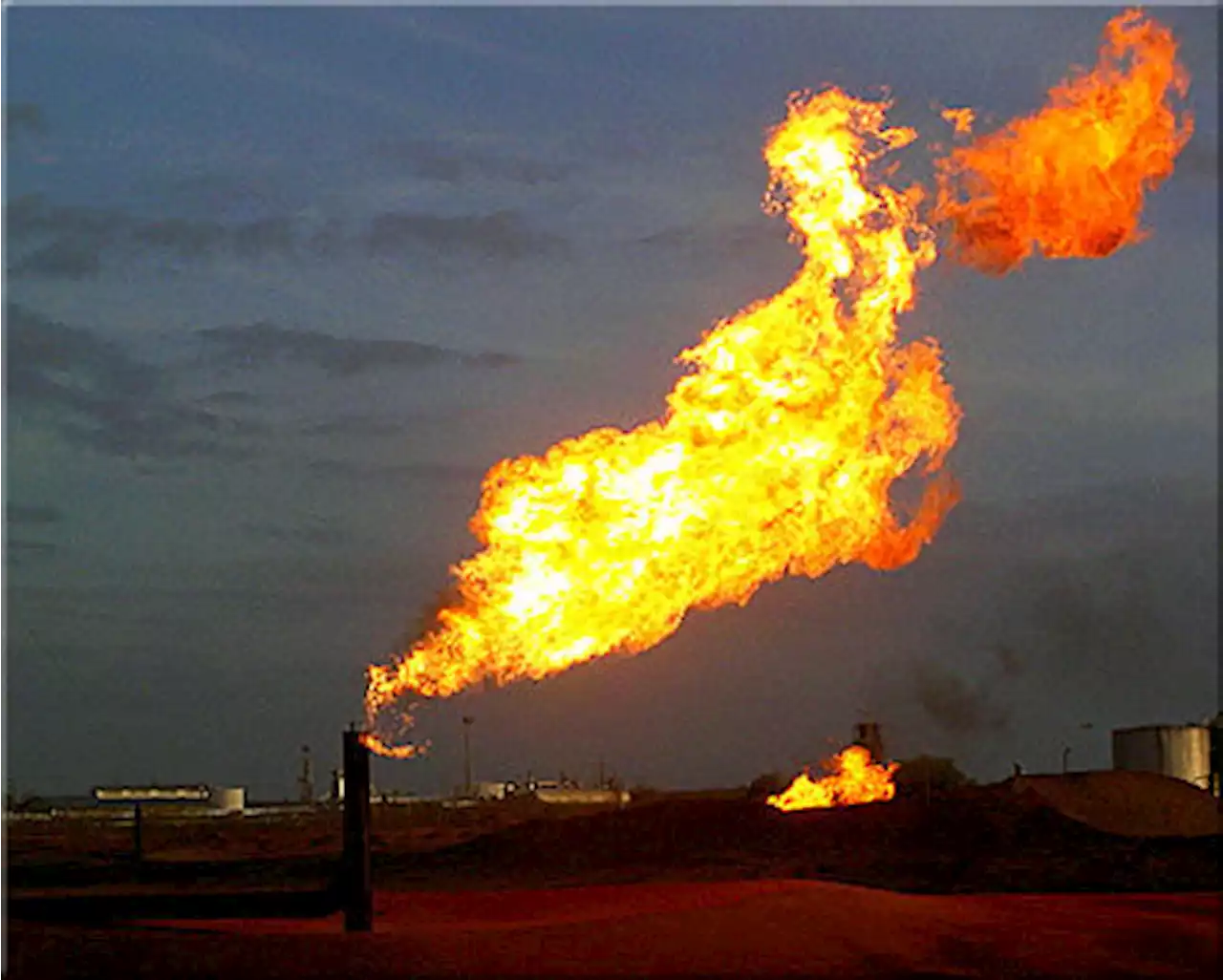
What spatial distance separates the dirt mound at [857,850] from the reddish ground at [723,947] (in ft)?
34.7

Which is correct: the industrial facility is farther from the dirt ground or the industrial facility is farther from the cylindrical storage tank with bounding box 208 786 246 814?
the cylindrical storage tank with bounding box 208 786 246 814

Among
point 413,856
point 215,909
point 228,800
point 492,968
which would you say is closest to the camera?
point 492,968

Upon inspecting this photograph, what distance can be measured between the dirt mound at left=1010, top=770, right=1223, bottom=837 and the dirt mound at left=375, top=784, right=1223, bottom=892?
1.83 m

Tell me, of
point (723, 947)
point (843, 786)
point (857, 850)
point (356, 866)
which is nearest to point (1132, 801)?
point (843, 786)

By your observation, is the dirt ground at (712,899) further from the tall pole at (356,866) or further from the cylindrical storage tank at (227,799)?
the cylindrical storage tank at (227,799)

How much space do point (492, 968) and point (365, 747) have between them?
409 cm

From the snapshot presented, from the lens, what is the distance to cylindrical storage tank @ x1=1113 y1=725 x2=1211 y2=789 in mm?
52000

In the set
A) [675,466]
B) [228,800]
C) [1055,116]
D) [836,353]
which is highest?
[1055,116]

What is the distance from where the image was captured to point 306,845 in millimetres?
48469

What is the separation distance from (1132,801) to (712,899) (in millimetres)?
19757

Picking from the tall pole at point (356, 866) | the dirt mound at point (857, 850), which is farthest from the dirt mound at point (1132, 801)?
the tall pole at point (356, 866)

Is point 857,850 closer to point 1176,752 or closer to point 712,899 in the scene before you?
point 712,899

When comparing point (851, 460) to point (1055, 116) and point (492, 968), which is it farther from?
point (492, 968)

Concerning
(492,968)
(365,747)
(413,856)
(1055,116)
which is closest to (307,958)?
(492,968)
